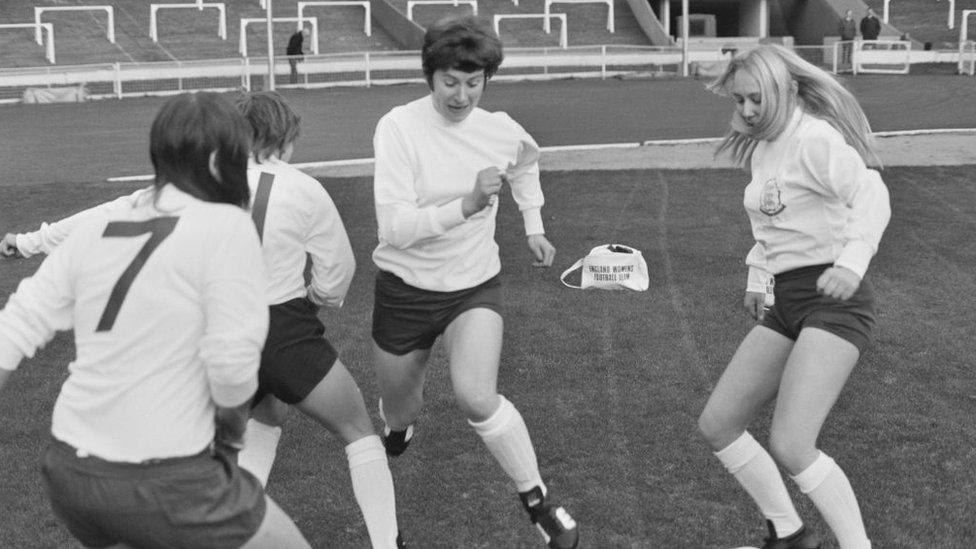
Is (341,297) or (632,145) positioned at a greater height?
(341,297)

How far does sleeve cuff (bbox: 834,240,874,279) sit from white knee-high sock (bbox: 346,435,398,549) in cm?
186

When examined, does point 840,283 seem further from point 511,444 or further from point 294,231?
point 294,231

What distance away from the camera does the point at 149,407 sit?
3311 millimetres

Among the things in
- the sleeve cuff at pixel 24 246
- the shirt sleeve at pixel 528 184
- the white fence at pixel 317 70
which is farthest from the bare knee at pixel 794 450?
the white fence at pixel 317 70

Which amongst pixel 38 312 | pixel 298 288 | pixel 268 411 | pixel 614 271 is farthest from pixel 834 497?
pixel 614 271

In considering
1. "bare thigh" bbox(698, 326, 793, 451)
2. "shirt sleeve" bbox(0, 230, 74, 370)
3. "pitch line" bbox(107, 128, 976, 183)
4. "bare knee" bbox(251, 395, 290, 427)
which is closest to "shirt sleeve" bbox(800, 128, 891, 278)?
"bare thigh" bbox(698, 326, 793, 451)

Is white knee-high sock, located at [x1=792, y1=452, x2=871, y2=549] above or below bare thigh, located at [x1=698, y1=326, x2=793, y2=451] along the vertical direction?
below

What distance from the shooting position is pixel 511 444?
5203 mm

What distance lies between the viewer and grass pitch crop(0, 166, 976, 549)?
5.69m

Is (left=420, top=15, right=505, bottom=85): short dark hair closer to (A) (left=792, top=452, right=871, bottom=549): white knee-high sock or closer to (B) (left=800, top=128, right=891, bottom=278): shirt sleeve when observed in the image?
(B) (left=800, top=128, right=891, bottom=278): shirt sleeve

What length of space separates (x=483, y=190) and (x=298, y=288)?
34.2 inches

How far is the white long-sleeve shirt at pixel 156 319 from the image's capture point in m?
3.29

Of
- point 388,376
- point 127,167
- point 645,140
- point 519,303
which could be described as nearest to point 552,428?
point 388,376

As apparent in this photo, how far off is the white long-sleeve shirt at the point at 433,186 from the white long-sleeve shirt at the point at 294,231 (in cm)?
23
